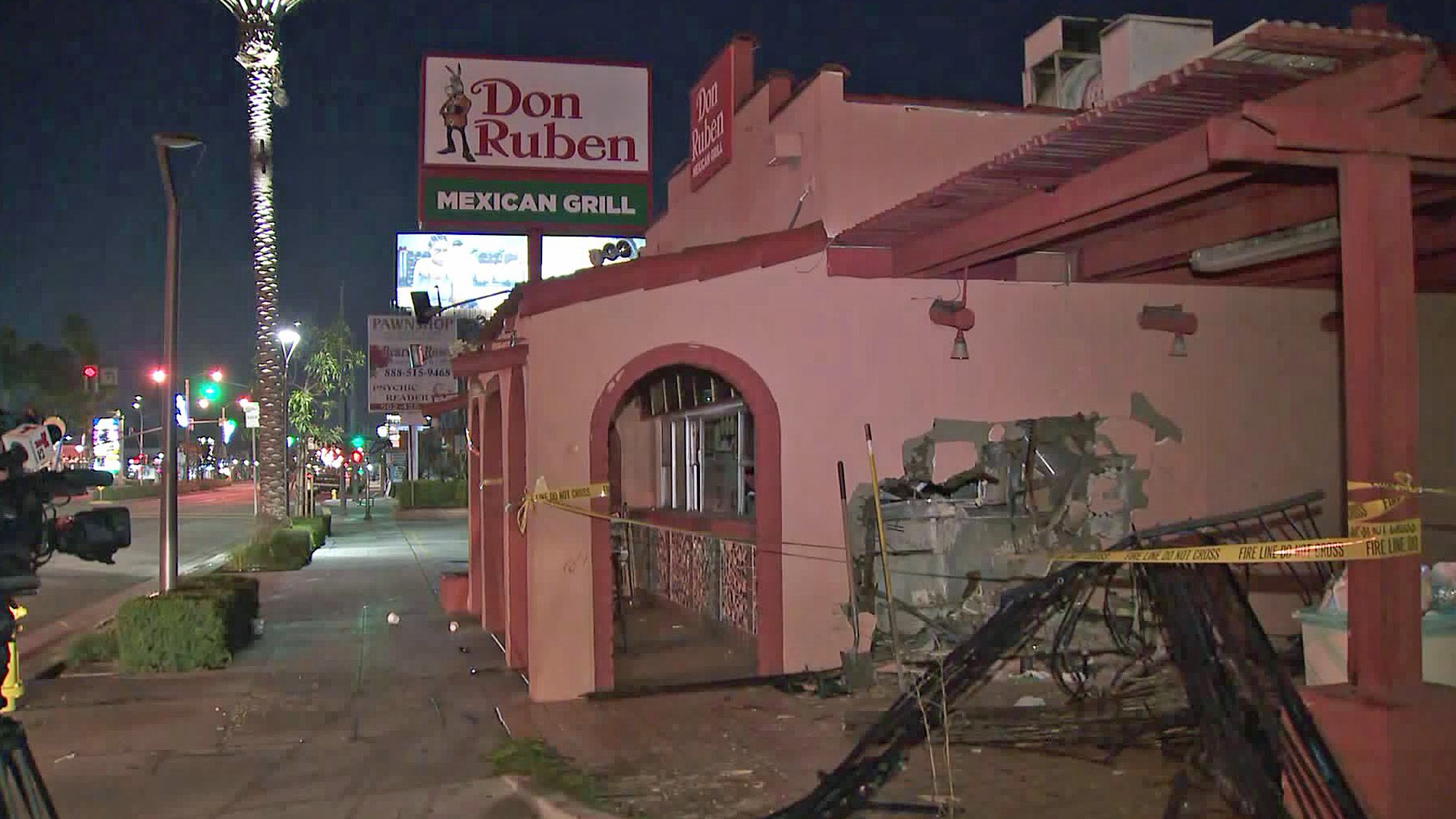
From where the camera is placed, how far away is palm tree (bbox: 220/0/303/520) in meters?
23.7

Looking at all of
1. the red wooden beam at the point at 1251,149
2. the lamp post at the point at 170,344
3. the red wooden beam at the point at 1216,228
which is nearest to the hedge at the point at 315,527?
the lamp post at the point at 170,344

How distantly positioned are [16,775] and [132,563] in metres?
22.5

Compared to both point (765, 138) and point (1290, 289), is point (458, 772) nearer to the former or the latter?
point (765, 138)

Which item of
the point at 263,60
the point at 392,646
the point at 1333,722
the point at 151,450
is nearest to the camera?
the point at 1333,722

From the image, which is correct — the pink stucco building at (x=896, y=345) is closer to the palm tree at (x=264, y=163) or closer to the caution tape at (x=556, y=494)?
the caution tape at (x=556, y=494)

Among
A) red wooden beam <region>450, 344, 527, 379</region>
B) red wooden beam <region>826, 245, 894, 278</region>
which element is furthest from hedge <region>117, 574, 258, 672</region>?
red wooden beam <region>826, 245, 894, 278</region>

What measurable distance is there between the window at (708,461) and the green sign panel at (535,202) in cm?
230

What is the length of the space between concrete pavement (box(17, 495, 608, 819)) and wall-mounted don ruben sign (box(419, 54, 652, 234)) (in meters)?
4.49

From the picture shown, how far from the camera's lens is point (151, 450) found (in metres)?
159

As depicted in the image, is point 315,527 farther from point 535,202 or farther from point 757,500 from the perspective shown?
point 757,500

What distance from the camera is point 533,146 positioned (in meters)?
12.3

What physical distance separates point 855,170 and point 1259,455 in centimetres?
436

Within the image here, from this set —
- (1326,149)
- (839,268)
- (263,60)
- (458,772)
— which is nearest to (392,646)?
(458,772)

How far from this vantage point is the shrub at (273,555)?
2127cm
